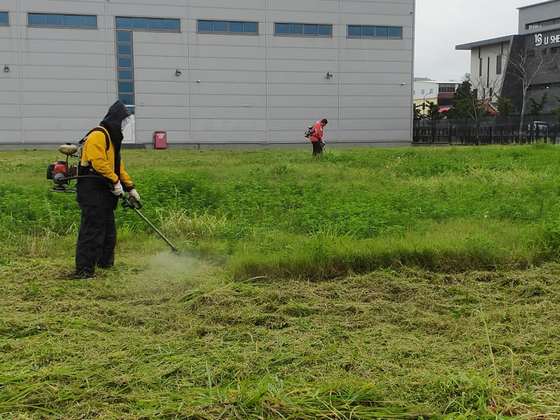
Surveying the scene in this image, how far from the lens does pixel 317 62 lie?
39.4 metres

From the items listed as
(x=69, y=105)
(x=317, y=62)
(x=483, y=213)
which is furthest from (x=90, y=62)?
(x=483, y=213)

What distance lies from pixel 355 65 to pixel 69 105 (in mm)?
18243

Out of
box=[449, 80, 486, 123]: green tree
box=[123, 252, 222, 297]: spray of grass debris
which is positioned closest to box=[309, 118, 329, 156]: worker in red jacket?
box=[123, 252, 222, 297]: spray of grass debris

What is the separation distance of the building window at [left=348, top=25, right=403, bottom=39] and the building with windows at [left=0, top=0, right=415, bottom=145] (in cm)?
7

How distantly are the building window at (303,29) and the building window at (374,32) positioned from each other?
1.59 m

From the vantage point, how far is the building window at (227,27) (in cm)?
3794

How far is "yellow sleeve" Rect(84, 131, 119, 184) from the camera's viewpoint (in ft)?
18.2

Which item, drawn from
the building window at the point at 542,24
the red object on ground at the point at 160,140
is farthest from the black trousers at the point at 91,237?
the building window at the point at 542,24

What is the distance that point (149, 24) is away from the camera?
37281 millimetres

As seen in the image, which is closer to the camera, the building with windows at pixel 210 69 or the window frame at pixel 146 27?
the building with windows at pixel 210 69

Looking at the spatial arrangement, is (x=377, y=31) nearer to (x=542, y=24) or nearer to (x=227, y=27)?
(x=227, y=27)

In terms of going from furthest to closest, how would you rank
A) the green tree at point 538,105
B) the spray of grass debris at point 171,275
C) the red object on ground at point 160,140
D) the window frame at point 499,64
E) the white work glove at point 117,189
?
the window frame at point 499,64
the green tree at point 538,105
the red object on ground at point 160,140
the white work glove at point 117,189
the spray of grass debris at point 171,275

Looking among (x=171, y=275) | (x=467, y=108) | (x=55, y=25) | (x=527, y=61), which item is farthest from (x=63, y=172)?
(x=527, y=61)

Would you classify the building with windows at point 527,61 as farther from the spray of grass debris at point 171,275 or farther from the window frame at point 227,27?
the spray of grass debris at point 171,275
